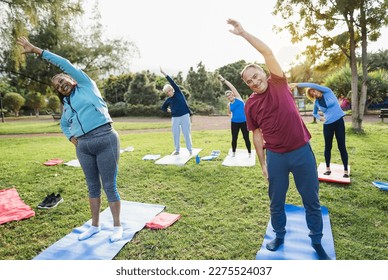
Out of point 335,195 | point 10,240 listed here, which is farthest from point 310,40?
point 10,240

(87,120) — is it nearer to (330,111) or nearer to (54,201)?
(54,201)

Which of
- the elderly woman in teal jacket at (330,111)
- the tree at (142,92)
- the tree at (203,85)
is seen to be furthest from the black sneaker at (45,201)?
the tree at (142,92)

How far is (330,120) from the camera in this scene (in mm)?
4422

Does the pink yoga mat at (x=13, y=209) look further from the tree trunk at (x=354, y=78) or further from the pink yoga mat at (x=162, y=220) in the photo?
the tree trunk at (x=354, y=78)

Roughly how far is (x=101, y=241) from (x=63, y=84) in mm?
1777

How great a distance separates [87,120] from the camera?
271 centimetres

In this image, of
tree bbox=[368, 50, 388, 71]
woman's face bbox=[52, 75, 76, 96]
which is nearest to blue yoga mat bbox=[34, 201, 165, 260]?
woman's face bbox=[52, 75, 76, 96]

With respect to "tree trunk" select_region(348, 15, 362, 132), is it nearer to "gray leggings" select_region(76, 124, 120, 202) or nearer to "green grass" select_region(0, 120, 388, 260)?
"green grass" select_region(0, 120, 388, 260)

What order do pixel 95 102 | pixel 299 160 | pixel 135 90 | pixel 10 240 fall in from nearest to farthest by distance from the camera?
pixel 299 160 → pixel 95 102 → pixel 10 240 → pixel 135 90

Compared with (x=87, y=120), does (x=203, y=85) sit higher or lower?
higher

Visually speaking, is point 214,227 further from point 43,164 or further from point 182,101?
point 43,164

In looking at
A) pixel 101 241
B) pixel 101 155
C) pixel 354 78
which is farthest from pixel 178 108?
pixel 354 78

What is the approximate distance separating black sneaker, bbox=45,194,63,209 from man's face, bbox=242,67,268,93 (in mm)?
3433

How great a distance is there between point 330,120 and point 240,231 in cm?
258
